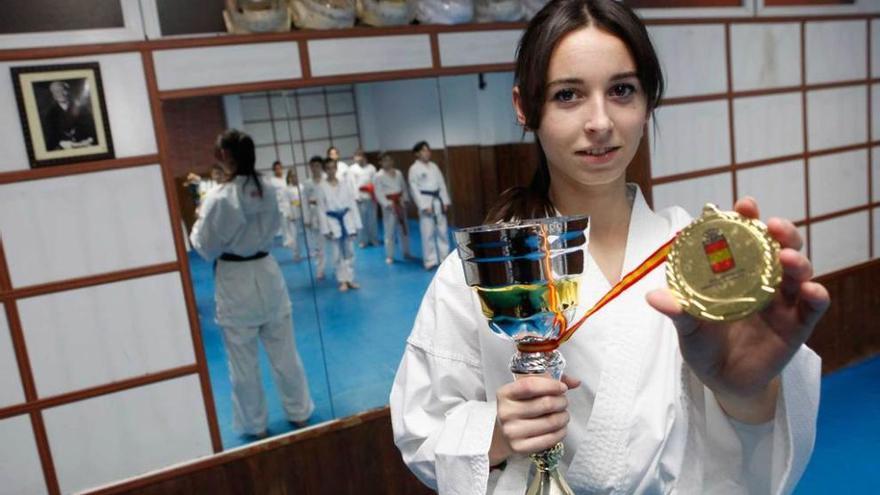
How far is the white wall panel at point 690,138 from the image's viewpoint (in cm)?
363

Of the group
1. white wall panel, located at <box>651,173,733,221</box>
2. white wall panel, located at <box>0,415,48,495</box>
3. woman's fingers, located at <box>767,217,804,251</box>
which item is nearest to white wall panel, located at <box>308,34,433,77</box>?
white wall panel, located at <box>651,173,733,221</box>

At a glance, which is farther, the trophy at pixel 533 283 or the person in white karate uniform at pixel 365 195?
the person in white karate uniform at pixel 365 195

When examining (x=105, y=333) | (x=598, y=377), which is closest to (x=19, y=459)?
(x=105, y=333)

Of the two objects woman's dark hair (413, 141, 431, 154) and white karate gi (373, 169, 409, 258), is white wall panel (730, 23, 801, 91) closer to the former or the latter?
woman's dark hair (413, 141, 431, 154)

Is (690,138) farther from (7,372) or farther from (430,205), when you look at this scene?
(7,372)

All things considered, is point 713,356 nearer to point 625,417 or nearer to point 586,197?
point 625,417

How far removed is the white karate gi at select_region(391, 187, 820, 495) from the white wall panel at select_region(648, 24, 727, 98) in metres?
2.88

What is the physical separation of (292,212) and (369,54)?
0.87m

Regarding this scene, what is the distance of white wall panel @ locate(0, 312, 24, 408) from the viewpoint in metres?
2.38

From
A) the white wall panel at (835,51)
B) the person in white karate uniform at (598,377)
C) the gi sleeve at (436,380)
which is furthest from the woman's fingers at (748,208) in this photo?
the white wall panel at (835,51)

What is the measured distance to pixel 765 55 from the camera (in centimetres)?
394

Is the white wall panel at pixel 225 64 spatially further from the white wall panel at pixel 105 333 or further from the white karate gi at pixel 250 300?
the white wall panel at pixel 105 333

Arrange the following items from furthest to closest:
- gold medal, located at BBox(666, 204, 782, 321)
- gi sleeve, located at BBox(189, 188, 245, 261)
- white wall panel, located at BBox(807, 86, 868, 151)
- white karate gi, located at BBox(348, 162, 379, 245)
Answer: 1. white wall panel, located at BBox(807, 86, 868, 151)
2. white karate gi, located at BBox(348, 162, 379, 245)
3. gi sleeve, located at BBox(189, 188, 245, 261)
4. gold medal, located at BBox(666, 204, 782, 321)

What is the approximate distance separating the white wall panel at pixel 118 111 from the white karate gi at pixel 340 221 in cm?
90
